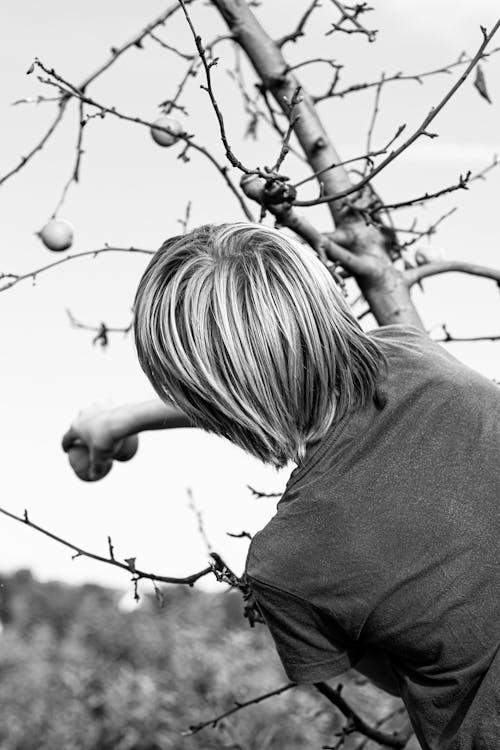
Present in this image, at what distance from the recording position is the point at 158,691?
7.66m

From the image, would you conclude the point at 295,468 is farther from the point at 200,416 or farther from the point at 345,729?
the point at 345,729

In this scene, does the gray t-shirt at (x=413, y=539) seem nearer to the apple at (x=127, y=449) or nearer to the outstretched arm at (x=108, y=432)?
the outstretched arm at (x=108, y=432)

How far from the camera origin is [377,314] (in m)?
1.95

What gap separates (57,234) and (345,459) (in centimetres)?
108

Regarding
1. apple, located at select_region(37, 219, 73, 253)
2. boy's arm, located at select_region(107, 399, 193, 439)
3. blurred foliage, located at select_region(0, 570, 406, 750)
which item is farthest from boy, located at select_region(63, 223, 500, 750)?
blurred foliage, located at select_region(0, 570, 406, 750)

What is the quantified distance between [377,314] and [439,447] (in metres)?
0.67

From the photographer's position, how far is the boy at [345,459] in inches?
51.2

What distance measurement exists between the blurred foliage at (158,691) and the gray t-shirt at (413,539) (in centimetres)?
423

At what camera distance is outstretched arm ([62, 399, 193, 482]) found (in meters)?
1.81

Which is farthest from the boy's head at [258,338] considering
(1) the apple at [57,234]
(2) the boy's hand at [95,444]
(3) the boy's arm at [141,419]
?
(1) the apple at [57,234]

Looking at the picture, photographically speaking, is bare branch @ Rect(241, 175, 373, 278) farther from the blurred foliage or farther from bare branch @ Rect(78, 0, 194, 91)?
the blurred foliage

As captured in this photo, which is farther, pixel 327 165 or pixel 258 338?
pixel 327 165

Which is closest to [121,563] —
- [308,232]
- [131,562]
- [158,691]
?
[131,562]

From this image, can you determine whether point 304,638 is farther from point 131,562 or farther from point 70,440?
point 70,440
